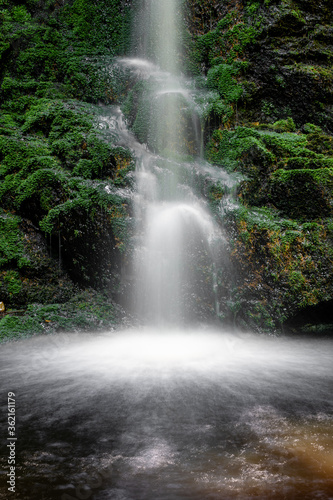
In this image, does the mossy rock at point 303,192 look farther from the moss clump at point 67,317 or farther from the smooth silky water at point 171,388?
the moss clump at point 67,317

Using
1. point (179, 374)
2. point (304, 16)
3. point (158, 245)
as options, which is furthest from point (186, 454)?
point (304, 16)

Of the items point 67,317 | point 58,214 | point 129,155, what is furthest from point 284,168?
point 67,317

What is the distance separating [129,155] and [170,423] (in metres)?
6.29

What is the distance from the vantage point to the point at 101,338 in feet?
21.8

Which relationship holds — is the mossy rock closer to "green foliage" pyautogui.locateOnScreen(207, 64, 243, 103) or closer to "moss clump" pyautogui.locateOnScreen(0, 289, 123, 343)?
"green foliage" pyautogui.locateOnScreen(207, 64, 243, 103)

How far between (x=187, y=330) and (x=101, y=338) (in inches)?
70.0

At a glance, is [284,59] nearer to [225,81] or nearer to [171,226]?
[225,81]

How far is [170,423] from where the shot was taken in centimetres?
301

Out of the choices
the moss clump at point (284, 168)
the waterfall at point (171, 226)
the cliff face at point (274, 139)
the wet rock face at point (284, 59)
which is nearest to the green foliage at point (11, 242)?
the waterfall at point (171, 226)

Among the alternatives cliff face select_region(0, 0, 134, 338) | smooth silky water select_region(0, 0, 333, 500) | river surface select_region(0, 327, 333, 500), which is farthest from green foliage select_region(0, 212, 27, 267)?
river surface select_region(0, 327, 333, 500)

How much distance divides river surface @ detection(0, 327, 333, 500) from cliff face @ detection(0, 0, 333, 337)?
1.57 m

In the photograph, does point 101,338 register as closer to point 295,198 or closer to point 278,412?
point 278,412

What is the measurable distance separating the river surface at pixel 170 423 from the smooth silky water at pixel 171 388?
12 mm

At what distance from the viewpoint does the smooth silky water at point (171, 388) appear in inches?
83.8
